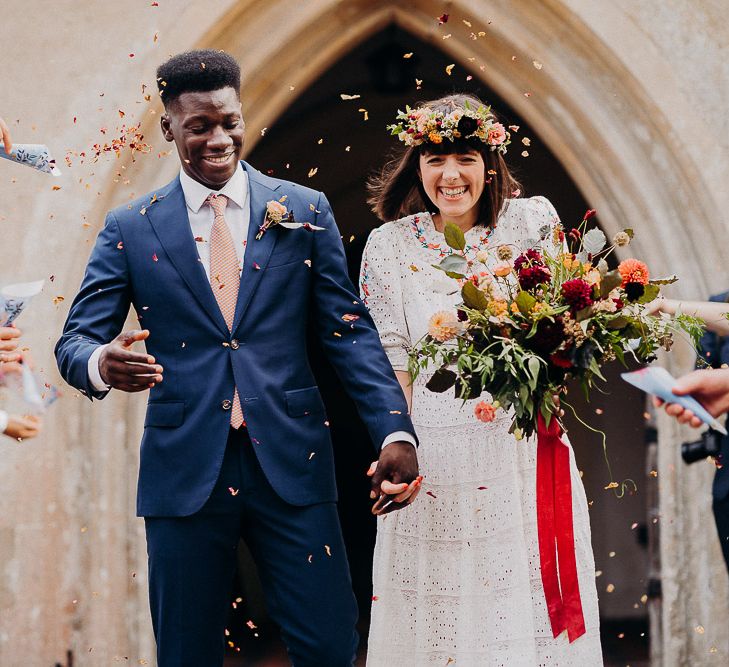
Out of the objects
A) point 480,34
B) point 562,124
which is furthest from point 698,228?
point 480,34

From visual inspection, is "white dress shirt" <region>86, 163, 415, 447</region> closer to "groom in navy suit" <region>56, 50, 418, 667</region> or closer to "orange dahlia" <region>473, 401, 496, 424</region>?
"groom in navy suit" <region>56, 50, 418, 667</region>

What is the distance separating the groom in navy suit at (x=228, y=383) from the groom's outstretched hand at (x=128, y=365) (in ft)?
0.44

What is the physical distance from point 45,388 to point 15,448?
0.31 meters

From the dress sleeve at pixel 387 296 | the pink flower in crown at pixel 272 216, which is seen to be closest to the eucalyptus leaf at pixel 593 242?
the dress sleeve at pixel 387 296

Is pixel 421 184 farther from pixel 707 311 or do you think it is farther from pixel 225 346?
pixel 225 346

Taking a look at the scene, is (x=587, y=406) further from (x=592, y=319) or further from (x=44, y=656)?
(x=592, y=319)

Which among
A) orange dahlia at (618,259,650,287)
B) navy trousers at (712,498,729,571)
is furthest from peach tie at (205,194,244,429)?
navy trousers at (712,498,729,571)

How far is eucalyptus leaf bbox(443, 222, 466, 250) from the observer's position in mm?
3619

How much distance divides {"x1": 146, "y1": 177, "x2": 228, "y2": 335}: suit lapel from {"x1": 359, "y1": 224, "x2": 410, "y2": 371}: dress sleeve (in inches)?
28.3

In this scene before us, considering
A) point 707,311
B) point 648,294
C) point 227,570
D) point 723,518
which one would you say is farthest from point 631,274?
point 227,570

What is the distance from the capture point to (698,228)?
5551mm

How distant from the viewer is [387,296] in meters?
4.01

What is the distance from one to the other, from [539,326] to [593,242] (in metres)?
0.34

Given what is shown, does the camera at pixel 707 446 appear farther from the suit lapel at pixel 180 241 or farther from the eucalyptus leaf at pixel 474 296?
the suit lapel at pixel 180 241
